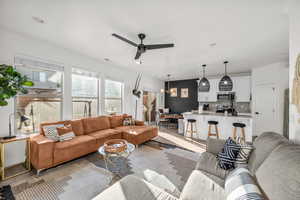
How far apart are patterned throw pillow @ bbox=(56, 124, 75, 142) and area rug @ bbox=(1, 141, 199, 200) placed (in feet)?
1.81

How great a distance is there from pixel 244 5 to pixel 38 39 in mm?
4089

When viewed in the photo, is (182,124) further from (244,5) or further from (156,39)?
(244,5)

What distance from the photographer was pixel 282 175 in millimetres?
899

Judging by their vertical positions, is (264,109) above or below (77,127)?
above

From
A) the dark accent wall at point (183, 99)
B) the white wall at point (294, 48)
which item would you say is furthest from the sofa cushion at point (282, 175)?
the dark accent wall at point (183, 99)

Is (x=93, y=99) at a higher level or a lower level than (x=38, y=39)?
lower

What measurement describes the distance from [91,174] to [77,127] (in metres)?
1.47

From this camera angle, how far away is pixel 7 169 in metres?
2.31

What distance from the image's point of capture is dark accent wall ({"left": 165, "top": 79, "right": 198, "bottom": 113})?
6.90 m

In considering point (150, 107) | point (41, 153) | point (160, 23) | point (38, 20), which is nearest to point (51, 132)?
point (41, 153)

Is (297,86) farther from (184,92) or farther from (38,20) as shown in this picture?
(184,92)

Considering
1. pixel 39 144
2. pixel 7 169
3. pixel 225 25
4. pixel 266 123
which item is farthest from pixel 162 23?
pixel 266 123

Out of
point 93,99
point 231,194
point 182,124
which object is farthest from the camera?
point 182,124

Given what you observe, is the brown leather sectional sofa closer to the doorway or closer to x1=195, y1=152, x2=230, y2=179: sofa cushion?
x1=195, y1=152, x2=230, y2=179: sofa cushion
